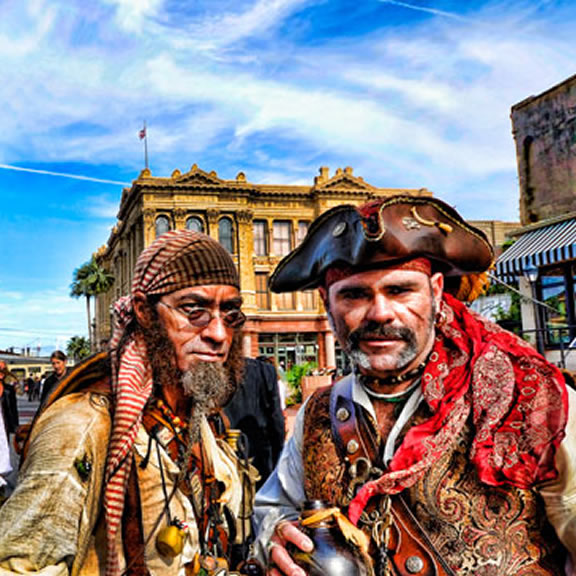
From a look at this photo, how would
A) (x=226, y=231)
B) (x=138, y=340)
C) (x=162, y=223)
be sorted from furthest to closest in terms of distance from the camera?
(x=226, y=231)
(x=162, y=223)
(x=138, y=340)

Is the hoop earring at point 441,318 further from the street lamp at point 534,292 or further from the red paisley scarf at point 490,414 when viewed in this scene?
the street lamp at point 534,292

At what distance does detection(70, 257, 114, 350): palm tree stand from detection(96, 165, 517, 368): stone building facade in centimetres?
1109

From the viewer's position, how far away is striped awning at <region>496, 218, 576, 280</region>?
39.7 ft

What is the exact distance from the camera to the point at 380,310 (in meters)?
2.05

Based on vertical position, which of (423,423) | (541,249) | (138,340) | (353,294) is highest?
(541,249)

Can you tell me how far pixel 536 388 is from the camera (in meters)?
1.88

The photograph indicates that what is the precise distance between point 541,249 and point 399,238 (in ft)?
38.5

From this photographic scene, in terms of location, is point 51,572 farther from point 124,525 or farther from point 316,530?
point 316,530

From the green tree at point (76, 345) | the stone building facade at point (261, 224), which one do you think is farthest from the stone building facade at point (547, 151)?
the green tree at point (76, 345)

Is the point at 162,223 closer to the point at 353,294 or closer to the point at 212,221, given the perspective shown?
the point at 212,221

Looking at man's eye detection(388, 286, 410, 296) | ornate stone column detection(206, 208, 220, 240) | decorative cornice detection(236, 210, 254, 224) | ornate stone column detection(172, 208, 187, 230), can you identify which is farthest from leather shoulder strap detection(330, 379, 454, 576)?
decorative cornice detection(236, 210, 254, 224)

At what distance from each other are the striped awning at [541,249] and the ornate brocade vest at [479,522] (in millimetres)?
10936

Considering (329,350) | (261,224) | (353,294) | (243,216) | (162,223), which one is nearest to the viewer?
(353,294)

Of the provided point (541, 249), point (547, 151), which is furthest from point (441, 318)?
point (547, 151)
